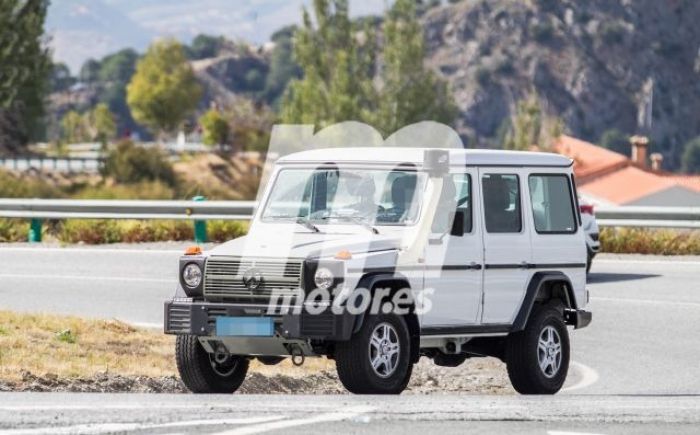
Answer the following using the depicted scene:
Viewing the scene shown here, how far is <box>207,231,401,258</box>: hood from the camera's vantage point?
10.6m

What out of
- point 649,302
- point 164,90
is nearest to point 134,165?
point 649,302

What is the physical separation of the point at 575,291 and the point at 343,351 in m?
2.58

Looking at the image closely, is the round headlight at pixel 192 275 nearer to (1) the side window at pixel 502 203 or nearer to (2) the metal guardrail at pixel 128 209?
(1) the side window at pixel 502 203

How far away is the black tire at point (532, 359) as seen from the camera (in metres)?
11.7

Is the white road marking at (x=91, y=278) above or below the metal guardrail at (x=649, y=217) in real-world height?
below

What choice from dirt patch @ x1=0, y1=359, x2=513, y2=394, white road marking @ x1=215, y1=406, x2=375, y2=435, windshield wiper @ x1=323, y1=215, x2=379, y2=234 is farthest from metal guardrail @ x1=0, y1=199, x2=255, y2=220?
white road marking @ x1=215, y1=406, x2=375, y2=435

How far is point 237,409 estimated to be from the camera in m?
9.44

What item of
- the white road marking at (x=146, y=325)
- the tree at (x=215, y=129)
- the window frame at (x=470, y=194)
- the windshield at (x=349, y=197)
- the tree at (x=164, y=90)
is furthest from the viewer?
the tree at (x=164, y=90)

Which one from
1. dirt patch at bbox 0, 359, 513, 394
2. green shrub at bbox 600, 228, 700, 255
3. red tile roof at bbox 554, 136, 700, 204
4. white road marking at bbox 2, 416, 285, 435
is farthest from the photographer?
red tile roof at bbox 554, 136, 700, 204

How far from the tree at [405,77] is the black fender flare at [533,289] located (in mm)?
87606

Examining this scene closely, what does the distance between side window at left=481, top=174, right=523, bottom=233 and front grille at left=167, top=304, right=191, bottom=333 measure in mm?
2377

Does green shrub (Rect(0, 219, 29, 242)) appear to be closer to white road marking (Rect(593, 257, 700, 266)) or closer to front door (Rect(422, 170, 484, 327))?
white road marking (Rect(593, 257, 700, 266))

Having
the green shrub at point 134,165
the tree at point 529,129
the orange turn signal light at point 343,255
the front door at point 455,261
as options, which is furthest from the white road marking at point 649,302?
the tree at point 529,129

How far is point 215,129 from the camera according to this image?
121375 mm
